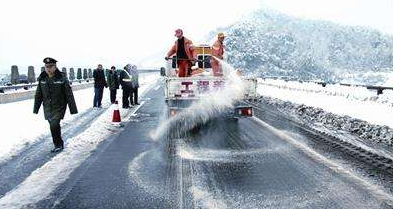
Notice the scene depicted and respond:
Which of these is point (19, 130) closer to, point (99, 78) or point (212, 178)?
point (212, 178)

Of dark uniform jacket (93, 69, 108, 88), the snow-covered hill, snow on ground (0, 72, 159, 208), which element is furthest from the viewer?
the snow-covered hill

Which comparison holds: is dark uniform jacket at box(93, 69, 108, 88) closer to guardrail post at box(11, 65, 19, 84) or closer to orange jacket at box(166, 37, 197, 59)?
guardrail post at box(11, 65, 19, 84)

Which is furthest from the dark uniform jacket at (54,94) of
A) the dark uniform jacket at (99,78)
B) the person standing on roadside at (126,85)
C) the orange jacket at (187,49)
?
the dark uniform jacket at (99,78)

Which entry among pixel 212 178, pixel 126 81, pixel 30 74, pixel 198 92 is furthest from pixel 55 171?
pixel 30 74

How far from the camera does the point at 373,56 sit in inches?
6973

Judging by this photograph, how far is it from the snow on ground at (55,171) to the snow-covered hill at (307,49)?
112446 millimetres

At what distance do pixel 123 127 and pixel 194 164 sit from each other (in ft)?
19.1

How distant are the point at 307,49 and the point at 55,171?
16612cm

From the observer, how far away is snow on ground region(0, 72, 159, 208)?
5867mm

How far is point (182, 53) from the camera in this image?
13391 mm

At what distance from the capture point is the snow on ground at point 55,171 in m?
5.87

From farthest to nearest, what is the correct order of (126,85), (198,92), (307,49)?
(307,49) → (126,85) → (198,92)

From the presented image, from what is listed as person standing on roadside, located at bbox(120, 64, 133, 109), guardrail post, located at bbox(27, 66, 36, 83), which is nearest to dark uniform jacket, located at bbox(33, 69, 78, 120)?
person standing on roadside, located at bbox(120, 64, 133, 109)

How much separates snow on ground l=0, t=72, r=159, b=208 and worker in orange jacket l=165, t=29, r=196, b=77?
105 inches
